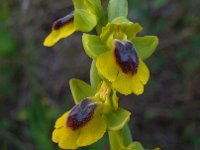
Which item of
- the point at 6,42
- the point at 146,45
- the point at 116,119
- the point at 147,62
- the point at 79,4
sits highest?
the point at 79,4

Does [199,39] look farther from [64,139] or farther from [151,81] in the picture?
[64,139]

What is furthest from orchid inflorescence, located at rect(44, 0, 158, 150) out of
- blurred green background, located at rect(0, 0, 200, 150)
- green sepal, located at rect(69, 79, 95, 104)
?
blurred green background, located at rect(0, 0, 200, 150)

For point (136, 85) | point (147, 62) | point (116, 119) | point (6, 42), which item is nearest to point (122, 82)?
point (136, 85)

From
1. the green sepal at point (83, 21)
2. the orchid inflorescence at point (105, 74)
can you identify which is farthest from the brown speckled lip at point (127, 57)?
the green sepal at point (83, 21)

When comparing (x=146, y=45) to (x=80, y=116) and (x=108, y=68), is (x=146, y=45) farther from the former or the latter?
(x=80, y=116)

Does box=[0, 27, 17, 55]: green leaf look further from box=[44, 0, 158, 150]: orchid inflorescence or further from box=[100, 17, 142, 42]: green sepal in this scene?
box=[100, 17, 142, 42]: green sepal

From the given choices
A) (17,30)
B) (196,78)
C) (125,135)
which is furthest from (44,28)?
(125,135)

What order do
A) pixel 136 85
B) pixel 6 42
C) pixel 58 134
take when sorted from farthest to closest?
pixel 6 42 → pixel 58 134 → pixel 136 85
